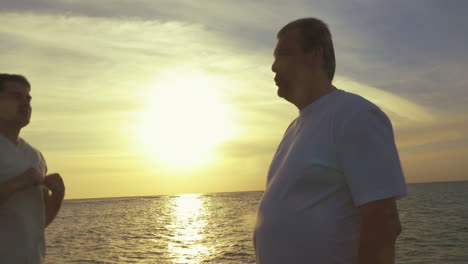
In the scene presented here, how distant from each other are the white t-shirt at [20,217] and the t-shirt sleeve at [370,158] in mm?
2386

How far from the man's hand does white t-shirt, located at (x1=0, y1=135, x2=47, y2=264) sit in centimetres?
7

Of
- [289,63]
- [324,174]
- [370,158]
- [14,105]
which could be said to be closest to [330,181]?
[324,174]

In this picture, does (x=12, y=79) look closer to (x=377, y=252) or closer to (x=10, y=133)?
(x=10, y=133)

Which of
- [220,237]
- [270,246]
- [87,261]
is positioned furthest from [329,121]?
[220,237]

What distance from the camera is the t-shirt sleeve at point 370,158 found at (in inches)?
66.8

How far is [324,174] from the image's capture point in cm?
188

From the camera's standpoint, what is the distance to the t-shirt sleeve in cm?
170

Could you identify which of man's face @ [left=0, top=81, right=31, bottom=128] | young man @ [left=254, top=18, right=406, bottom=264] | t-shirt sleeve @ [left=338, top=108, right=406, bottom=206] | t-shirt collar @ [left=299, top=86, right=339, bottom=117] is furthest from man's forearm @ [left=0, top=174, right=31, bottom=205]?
t-shirt sleeve @ [left=338, top=108, right=406, bottom=206]

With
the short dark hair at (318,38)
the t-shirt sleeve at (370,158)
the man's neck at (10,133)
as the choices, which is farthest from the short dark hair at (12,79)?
the t-shirt sleeve at (370,158)

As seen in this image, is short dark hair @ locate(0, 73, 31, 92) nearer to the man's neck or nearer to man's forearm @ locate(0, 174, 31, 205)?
the man's neck

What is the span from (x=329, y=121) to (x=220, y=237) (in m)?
28.7

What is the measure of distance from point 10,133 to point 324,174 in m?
2.46

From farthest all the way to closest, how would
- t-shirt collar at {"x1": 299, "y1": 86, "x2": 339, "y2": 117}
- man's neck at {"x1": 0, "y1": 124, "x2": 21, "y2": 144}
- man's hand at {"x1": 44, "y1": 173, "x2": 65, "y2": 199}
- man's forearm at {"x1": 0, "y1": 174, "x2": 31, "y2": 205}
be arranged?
man's hand at {"x1": 44, "y1": 173, "x2": 65, "y2": 199}, man's neck at {"x1": 0, "y1": 124, "x2": 21, "y2": 144}, man's forearm at {"x1": 0, "y1": 174, "x2": 31, "y2": 205}, t-shirt collar at {"x1": 299, "y1": 86, "x2": 339, "y2": 117}

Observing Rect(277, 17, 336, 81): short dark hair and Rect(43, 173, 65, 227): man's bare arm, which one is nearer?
Rect(277, 17, 336, 81): short dark hair
